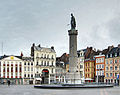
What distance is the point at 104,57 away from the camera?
295 ft

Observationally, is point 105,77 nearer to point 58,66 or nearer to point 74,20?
point 58,66

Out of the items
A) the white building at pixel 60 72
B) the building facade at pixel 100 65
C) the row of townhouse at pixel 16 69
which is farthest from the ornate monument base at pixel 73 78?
the white building at pixel 60 72

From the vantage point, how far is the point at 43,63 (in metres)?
101

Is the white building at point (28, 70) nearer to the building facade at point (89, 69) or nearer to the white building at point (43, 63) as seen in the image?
the white building at point (43, 63)

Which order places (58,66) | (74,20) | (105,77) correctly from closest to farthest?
(74,20)
(105,77)
(58,66)

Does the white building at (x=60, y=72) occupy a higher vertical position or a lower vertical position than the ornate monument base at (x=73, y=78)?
lower

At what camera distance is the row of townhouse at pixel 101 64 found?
279ft

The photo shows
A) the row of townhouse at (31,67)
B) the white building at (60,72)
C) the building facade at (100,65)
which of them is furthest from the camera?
the white building at (60,72)

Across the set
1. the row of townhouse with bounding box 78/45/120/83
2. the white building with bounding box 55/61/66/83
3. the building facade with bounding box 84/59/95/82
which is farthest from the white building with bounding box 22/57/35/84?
the building facade with bounding box 84/59/95/82

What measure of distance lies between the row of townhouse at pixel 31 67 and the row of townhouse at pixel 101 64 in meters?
13.1

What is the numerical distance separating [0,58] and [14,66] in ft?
20.4

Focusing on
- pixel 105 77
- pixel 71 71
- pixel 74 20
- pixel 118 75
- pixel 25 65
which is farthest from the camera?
pixel 25 65

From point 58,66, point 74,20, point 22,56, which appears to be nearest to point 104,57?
point 58,66

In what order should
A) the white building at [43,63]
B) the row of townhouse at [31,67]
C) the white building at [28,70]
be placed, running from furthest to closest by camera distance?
the white building at [43,63] → the white building at [28,70] → the row of townhouse at [31,67]
